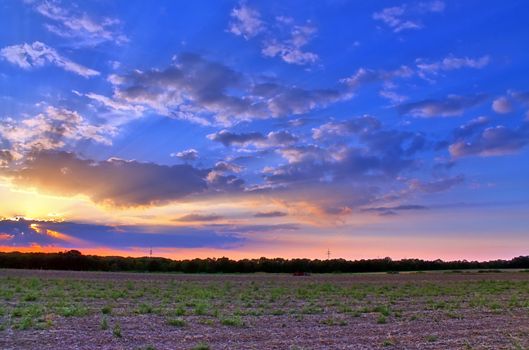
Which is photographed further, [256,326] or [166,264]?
[166,264]

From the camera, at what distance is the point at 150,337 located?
17.0 meters

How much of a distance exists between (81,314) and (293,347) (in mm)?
10491

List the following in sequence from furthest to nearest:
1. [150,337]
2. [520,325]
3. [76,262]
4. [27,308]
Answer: [76,262], [27,308], [520,325], [150,337]

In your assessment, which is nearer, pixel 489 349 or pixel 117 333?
pixel 489 349

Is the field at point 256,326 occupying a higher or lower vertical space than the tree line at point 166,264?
lower

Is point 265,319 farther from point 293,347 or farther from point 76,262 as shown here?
point 76,262

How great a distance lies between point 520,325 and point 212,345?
12308mm

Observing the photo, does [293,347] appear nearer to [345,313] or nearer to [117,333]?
[117,333]

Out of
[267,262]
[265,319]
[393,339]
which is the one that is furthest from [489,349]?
[267,262]

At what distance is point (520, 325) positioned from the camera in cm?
2138

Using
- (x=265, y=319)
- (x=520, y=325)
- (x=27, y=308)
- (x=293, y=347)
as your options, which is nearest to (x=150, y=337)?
(x=293, y=347)

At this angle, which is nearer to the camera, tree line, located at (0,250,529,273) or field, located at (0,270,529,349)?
field, located at (0,270,529,349)

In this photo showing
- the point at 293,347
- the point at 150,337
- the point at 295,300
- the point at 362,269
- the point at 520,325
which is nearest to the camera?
the point at 293,347

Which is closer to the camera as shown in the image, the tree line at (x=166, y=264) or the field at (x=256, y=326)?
the field at (x=256, y=326)
